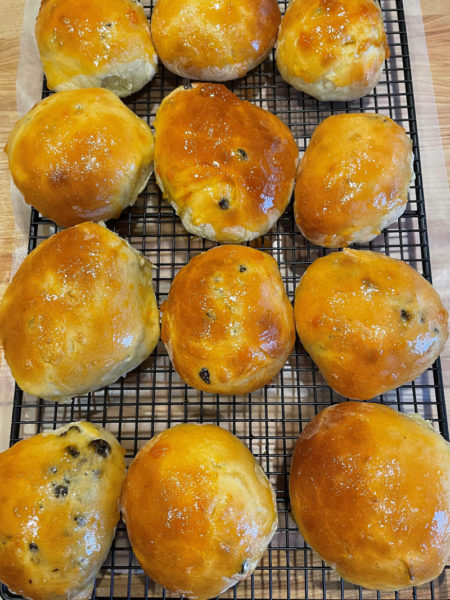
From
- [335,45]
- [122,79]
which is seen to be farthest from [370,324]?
[122,79]

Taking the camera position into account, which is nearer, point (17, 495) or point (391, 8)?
point (17, 495)

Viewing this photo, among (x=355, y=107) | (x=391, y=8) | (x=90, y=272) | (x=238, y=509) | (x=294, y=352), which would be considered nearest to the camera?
(x=238, y=509)

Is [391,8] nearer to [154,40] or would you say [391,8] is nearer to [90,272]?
[154,40]

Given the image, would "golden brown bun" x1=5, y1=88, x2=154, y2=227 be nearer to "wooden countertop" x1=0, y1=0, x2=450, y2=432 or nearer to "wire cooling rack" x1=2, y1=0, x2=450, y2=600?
"wire cooling rack" x1=2, y1=0, x2=450, y2=600

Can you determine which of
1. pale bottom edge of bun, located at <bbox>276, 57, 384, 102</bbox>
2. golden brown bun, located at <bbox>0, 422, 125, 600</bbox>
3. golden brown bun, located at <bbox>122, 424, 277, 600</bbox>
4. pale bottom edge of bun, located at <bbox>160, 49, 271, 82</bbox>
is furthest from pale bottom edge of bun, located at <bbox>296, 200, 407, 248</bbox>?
golden brown bun, located at <bbox>0, 422, 125, 600</bbox>

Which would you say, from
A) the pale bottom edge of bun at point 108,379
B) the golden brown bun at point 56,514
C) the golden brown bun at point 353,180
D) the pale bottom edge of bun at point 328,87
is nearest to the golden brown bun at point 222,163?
the golden brown bun at point 353,180

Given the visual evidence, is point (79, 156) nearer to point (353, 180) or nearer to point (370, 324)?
point (353, 180)

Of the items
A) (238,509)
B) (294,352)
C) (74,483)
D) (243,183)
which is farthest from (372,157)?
(74,483)
